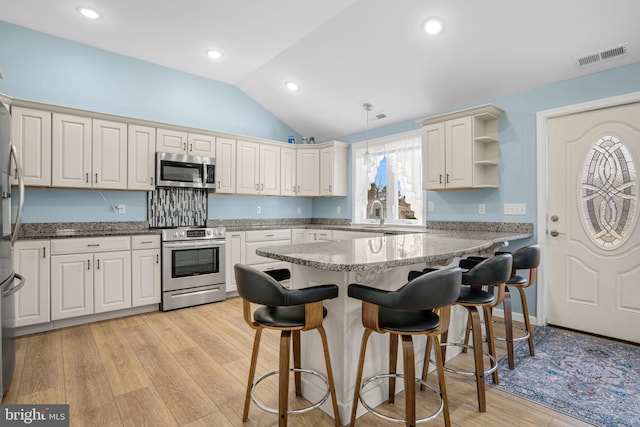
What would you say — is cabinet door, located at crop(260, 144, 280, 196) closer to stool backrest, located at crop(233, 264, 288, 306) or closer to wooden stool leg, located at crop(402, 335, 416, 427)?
stool backrest, located at crop(233, 264, 288, 306)

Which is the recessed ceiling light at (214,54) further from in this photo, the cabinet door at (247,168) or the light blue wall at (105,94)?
the cabinet door at (247,168)

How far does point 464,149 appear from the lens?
11.7ft

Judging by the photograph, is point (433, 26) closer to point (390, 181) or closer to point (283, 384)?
point (390, 181)

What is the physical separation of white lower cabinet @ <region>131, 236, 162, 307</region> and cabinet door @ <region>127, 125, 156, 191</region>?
686mm

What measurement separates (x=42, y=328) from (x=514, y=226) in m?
4.85

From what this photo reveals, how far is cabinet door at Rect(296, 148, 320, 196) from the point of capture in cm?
543

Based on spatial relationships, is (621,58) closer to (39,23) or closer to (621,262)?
(621,262)

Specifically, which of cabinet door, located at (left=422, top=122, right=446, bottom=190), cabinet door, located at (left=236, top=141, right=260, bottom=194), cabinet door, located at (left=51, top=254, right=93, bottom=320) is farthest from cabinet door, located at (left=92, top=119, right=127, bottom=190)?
cabinet door, located at (left=422, top=122, right=446, bottom=190)

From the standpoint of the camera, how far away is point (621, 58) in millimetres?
2797

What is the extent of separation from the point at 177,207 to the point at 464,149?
3646 millimetres

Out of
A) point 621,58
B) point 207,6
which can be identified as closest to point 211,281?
point 207,6

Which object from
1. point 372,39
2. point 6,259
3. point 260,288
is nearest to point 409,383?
point 260,288

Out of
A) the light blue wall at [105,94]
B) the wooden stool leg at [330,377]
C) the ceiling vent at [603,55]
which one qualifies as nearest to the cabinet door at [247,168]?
the light blue wall at [105,94]

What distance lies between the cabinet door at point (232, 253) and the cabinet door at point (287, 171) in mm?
1128
